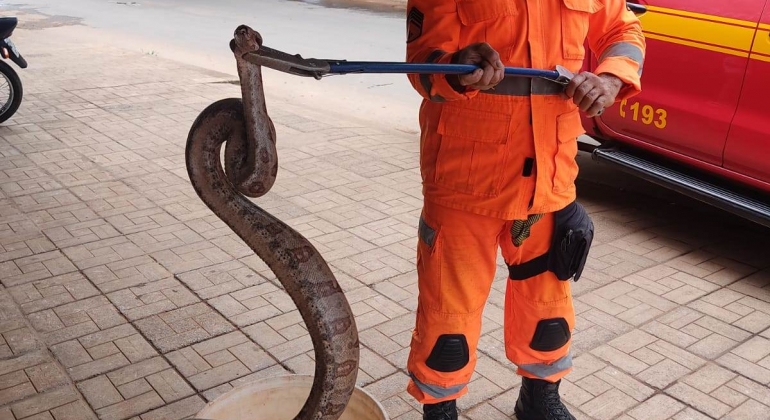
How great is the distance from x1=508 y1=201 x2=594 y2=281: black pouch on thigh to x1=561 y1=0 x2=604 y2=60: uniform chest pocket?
0.51 meters

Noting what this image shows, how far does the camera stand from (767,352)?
135 inches

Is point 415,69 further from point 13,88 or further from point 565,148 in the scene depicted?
point 13,88

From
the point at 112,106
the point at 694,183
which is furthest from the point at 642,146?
the point at 112,106

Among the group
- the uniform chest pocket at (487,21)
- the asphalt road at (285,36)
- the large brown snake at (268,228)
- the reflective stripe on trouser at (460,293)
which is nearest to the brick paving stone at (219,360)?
the reflective stripe on trouser at (460,293)

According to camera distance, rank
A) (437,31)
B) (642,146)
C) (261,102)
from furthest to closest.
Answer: (642,146) → (437,31) → (261,102)

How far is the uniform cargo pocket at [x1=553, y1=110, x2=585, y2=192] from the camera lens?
245cm

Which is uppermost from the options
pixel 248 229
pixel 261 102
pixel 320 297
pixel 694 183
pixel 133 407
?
pixel 261 102

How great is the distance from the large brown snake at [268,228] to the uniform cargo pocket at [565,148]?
884 millimetres

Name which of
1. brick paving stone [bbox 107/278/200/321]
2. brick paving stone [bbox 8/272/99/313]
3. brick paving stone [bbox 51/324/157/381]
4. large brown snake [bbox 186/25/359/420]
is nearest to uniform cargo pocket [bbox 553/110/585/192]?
large brown snake [bbox 186/25/359/420]

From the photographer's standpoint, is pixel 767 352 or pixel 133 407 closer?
pixel 133 407

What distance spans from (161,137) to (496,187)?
15.2 ft

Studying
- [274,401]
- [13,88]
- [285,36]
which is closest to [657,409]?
[274,401]

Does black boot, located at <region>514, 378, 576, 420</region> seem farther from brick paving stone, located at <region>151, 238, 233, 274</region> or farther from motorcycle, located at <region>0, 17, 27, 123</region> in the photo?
motorcycle, located at <region>0, 17, 27, 123</region>

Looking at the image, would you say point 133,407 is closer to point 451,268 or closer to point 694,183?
point 451,268
